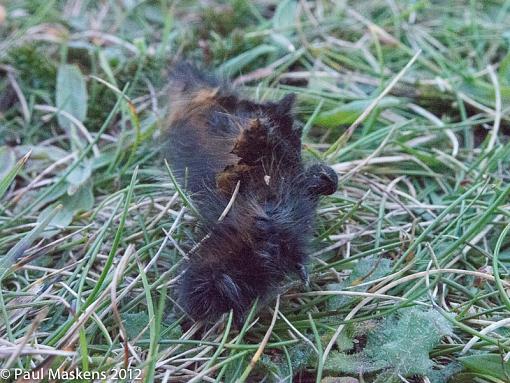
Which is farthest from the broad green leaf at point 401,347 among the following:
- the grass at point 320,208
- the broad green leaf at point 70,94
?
the broad green leaf at point 70,94

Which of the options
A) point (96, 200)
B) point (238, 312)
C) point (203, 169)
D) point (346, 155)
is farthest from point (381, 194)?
point (96, 200)

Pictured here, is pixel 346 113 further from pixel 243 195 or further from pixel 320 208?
pixel 243 195

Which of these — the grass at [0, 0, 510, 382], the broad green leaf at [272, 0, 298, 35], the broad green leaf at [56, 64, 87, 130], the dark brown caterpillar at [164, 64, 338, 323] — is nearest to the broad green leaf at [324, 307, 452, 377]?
the grass at [0, 0, 510, 382]

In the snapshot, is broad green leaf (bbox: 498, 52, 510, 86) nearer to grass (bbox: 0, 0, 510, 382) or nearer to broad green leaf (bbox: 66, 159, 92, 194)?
grass (bbox: 0, 0, 510, 382)

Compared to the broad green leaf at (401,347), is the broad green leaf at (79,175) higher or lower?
higher

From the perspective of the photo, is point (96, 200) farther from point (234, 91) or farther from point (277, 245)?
point (277, 245)

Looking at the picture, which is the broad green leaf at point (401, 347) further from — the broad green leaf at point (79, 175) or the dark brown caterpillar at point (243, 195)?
the broad green leaf at point (79, 175)

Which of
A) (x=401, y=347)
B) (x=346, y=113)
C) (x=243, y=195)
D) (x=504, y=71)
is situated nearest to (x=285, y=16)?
(x=346, y=113)
